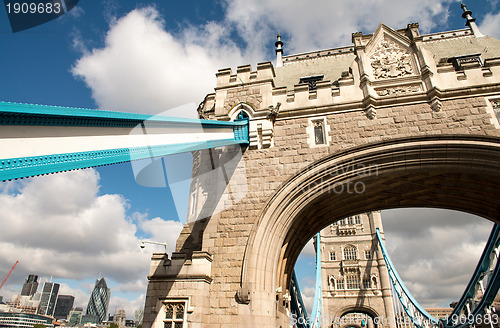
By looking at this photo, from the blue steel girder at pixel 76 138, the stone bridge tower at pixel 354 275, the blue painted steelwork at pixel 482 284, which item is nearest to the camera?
the blue steel girder at pixel 76 138

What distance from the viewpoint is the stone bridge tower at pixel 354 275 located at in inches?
1725

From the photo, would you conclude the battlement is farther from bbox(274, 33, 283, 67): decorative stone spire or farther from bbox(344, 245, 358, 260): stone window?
bbox(344, 245, 358, 260): stone window

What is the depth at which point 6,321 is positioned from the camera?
146375mm

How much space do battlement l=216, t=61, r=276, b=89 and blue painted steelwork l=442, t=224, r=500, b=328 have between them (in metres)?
15.3

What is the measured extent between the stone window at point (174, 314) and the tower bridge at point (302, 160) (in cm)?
2

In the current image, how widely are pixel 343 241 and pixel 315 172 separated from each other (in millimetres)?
45951

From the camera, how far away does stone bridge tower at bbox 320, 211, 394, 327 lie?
4381 cm

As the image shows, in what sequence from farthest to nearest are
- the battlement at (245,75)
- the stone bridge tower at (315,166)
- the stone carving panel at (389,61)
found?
the battlement at (245,75) < the stone carving panel at (389,61) < the stone bridge tower at (315,166)

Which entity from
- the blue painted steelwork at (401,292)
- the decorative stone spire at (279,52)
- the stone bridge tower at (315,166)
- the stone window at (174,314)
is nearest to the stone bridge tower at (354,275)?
the blue painted steelwork at (401,292)

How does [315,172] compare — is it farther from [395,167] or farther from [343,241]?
[343,241]

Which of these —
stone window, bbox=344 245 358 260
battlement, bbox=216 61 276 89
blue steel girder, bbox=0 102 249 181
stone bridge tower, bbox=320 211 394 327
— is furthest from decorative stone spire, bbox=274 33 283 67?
stone window, bbox=344 245 358 260

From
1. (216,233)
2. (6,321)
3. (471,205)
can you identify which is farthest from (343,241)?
(6,321)

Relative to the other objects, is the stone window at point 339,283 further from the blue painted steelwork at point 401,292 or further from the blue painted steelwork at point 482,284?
the blue painted steelwork at point 482,284

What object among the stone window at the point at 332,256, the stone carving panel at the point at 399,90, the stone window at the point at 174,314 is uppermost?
the stone window at the point at 332,256
